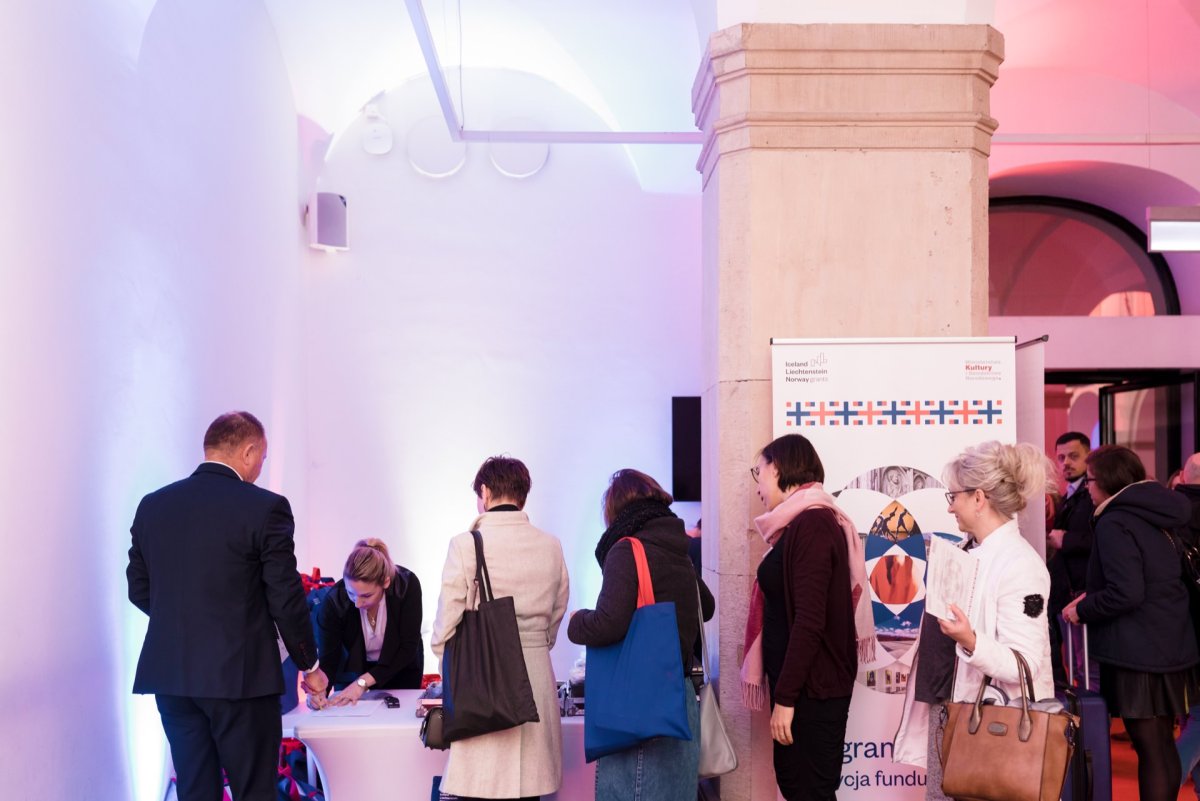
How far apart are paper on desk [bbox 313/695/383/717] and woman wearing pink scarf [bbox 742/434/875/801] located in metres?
1.52

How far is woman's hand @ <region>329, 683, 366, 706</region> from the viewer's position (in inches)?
169

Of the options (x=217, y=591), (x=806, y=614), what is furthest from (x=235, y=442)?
(x=806, y=614)

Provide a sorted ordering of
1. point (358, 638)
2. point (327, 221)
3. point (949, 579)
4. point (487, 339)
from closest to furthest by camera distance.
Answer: point (949, 579), point (358, 638), point (327, 221), point (487, 339)

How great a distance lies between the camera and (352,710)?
4199mm

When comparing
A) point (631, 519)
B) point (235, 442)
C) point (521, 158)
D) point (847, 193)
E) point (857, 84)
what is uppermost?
point (521, 158)

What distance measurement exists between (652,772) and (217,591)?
4.77 ft

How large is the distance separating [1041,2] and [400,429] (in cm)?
530

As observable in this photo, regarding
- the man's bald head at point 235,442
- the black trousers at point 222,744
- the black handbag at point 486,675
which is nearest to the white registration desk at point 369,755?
the black trousers at point 222,744

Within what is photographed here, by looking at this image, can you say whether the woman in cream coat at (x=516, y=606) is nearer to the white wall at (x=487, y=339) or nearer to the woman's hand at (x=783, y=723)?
the woman's hand at (x=783, y=723)

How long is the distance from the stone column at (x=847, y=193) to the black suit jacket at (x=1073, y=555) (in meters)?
2.09

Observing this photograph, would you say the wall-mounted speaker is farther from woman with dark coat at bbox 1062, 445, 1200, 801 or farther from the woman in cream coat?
woman with dark coat at bbox 1062, 445, 1200, 801

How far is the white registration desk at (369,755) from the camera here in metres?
3.97

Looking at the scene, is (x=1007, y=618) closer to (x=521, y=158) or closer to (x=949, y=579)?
(x=949, y=579)

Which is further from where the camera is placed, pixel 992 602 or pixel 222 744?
pixel 222 744
